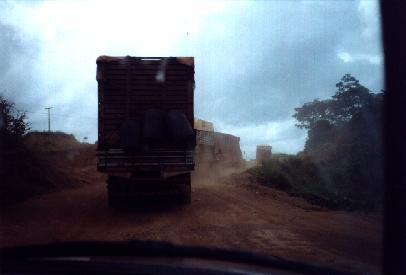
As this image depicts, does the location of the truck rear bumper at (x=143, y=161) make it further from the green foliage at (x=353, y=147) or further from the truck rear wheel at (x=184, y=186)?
the green foliage at (x=353, y=147)

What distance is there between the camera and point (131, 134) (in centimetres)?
1236

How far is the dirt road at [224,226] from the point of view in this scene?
313 inches

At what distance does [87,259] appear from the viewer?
2908 millimetres

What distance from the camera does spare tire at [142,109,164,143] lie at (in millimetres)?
12336

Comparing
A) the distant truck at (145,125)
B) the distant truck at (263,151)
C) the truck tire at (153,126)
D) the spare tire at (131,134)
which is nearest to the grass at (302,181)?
the distant truck at (145,125)

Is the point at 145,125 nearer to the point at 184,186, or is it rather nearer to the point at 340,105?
the point at 184,186

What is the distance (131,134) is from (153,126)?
59 centimetres

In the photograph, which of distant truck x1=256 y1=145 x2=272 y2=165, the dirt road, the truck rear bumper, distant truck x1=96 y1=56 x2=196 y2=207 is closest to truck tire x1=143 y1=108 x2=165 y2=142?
distant truck x1=96 y1=56 x2=196 y2=207

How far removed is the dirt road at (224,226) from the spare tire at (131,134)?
173cm

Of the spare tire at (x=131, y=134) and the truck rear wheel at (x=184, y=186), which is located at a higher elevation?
the spare tire at (x=131, y=134)

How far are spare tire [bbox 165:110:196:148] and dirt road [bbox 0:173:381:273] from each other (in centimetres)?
181

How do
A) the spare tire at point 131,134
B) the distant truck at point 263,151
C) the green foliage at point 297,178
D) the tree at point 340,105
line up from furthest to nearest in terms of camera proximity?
the distant truck at point 263,151 < the tree at point 340,105 < the green foliage at point 297,178 < the spare tire at point 131,134

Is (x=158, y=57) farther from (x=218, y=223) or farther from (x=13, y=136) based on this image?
(x=13, y=136)

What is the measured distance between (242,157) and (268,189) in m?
23.6
